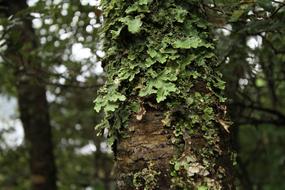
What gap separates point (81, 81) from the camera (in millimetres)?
4031

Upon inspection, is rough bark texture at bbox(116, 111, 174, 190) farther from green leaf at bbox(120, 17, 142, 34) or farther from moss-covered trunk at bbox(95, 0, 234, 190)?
green leaf at bbox(120, 17, 142, 34)

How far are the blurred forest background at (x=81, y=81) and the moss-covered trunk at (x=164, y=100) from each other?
17 cm

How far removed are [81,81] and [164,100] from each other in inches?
91.8

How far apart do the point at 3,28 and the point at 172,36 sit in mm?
1666

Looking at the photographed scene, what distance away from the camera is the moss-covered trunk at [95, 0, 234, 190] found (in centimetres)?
171

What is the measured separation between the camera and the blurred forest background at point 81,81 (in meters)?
2.83

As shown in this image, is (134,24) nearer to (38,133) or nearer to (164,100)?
(164,100)

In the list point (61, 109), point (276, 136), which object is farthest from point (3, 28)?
point (276, 136)

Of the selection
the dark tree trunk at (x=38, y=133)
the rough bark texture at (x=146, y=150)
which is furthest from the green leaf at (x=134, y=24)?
the dark tree trunk at (x=38, y=133)

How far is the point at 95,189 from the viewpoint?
6633mm

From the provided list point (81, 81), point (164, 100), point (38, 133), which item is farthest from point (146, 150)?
point (38, 133)

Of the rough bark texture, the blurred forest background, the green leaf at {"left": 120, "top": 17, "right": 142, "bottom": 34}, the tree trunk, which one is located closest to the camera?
the rough bark texture

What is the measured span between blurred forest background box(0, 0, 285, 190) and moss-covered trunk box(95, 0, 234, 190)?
0.17 meters

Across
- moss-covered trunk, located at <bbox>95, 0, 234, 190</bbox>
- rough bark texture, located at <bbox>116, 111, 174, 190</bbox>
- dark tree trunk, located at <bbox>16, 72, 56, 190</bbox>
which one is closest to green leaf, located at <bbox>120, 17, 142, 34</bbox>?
moss-covered trunk, located at <bbox>95, 0, 234, 190</bbox>
